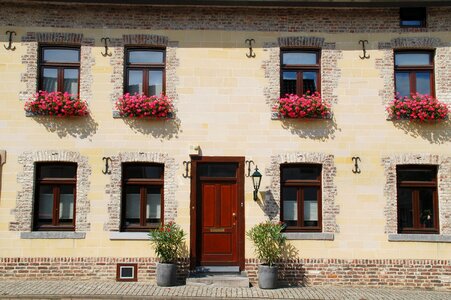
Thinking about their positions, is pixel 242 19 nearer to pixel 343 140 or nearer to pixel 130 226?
pixel 343 140

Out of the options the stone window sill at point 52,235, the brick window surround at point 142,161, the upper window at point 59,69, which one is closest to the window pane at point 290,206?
the brick window surround at point 142,161

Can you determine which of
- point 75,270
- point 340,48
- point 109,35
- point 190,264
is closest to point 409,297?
point 190,264

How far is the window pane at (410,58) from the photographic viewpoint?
12.1 metres

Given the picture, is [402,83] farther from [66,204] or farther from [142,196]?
[66,204]

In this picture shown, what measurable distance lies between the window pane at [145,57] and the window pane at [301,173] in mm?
4206

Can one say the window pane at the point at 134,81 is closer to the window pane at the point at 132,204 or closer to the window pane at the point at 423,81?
the window pane at the point at 132,204

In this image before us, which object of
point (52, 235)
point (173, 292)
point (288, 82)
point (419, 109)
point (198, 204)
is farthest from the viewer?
point (288, 82)

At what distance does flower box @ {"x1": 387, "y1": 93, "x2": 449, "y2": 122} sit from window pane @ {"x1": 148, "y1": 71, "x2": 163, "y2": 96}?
5680 mm

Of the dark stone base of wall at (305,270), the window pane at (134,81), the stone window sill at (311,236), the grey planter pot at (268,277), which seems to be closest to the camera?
the grey planter pot at (268,277)

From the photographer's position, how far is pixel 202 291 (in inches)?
414

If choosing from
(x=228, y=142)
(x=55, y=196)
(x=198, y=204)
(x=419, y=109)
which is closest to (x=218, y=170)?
(x=228, y=142)

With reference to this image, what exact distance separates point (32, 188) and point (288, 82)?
6.78 meters

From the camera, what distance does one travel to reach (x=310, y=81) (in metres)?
12.1

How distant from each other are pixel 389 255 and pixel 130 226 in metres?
6.28
